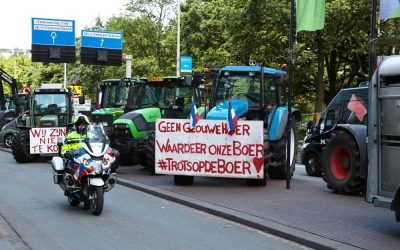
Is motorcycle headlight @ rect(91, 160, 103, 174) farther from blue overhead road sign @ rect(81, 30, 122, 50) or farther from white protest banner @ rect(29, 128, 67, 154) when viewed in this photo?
blue overhead road sign @ rect(81, 30, 122, 50)

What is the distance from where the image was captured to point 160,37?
1909 inches

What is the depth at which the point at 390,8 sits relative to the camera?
10.3m

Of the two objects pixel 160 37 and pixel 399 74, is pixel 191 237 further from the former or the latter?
pixel 160 37

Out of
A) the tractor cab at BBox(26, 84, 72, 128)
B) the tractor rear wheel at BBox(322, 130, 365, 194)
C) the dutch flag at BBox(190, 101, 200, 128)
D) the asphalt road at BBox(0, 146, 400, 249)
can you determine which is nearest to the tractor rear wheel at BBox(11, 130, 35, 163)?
the tractor cab at BBox(26, 84, 72, 128)

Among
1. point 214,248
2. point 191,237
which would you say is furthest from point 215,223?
point 214,248

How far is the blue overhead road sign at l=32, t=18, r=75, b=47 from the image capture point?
32062mm

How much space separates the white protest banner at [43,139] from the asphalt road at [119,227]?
23.7 feet

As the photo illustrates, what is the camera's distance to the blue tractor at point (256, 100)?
13.6m

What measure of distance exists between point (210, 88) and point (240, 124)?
8.01 ft

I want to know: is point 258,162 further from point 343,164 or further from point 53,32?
point 53,32

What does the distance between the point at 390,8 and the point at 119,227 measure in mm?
6186

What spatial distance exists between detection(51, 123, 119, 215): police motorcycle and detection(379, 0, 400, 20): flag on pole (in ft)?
18.4

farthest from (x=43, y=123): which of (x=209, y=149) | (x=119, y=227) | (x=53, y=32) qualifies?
(x=53, y=32)

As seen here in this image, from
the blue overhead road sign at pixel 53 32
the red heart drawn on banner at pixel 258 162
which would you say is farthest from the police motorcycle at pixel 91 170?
the blue overhead road sign at pixel 53 32
